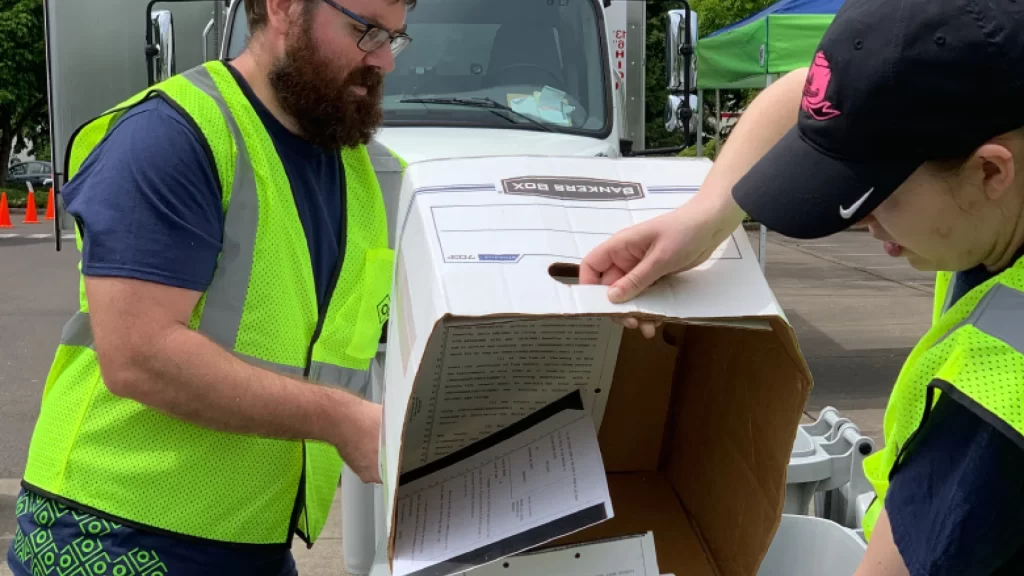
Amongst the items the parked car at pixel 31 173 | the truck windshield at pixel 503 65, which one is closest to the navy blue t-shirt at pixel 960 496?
the truck windshield at pixel 503 65

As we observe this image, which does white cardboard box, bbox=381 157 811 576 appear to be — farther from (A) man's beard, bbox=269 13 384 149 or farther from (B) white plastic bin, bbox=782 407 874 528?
(B) white plastic bin, bbox=782 407 874 528

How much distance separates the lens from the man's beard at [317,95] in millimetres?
1847

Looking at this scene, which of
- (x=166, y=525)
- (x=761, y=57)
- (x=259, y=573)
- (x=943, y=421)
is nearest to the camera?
(x=943, y=421)

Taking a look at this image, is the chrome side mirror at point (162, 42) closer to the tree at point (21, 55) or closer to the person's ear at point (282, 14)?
the person's ear at point (282, 14)

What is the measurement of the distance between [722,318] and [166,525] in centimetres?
96

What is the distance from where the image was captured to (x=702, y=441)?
5.32 ft

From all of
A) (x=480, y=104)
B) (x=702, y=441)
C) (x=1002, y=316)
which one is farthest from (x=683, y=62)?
(x=1002, y=316)

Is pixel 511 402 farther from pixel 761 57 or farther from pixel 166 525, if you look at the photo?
pixel 761 57

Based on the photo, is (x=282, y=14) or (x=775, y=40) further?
A: (x=775, y=40)

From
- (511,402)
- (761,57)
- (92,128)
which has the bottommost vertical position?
(761,57)

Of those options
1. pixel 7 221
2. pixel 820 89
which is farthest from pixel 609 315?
pixel 7 221

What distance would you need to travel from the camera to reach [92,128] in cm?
175

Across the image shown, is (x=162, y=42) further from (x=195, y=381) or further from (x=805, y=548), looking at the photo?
(x=805, y=548)

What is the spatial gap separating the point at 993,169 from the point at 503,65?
3819 millimetres
